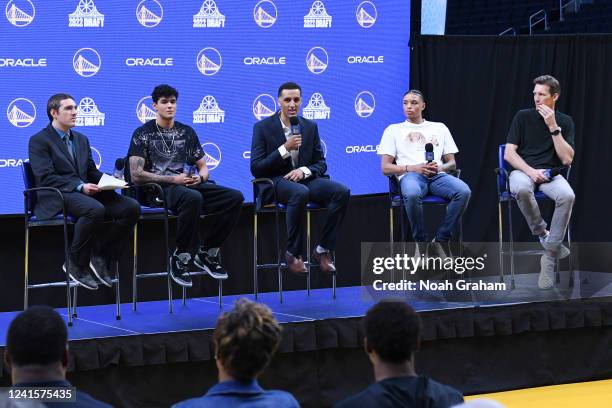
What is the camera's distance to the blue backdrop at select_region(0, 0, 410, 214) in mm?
5598

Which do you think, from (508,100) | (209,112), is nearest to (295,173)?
(209,112)

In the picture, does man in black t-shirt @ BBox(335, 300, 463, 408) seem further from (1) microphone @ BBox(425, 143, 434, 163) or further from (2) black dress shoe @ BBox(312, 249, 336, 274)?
(1) microphone @ BBox(425, 143, 434, 163)

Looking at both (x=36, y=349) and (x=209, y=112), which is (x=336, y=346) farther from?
(x=36, y=349)

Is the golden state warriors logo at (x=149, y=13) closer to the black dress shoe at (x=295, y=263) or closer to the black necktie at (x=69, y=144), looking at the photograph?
the black necktie at (x=69, y=144)

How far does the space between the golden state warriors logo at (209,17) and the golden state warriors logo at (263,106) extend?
0.54 metres

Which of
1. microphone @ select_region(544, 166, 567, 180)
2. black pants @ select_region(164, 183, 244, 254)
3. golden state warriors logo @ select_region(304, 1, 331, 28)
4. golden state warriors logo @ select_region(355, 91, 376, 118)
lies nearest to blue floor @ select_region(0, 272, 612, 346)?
black pants @ select_region(164, 183, 244, 254)

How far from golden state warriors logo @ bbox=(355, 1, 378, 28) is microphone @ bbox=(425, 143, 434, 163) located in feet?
4.59

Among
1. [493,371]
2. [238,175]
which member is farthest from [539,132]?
[238,175]

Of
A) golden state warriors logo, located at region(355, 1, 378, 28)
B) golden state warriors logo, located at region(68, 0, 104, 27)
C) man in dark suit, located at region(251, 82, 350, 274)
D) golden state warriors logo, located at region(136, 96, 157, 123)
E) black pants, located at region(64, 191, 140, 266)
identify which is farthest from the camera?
golden state warriors logo, located at region(355, 1, 378, 28)

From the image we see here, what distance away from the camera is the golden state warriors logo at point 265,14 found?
6.25 metres

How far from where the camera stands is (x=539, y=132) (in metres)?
5.83

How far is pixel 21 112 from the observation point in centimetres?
558

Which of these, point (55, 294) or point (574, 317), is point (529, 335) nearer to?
point (574, 317)

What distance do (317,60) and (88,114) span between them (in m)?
1.63
